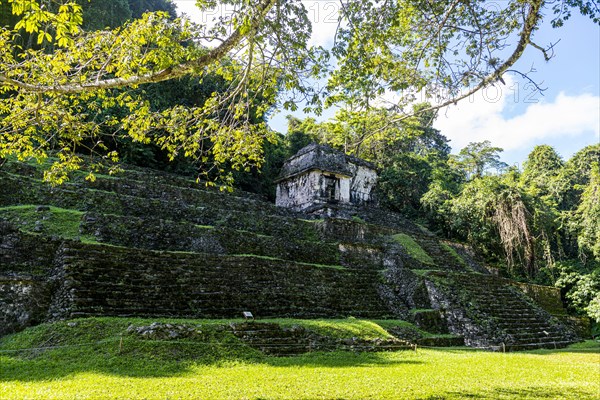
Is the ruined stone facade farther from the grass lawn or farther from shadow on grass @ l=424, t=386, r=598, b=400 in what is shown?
shadow on grass @ l=424, t=386, r=598, b=400

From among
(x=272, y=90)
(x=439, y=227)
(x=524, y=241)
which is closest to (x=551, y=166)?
(x=439, y=227)

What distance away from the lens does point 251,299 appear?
29.6ft

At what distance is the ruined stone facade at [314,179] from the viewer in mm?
17812

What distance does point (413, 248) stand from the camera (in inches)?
595

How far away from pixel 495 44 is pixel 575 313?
13562 mm

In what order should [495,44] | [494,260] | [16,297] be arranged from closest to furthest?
[495,44]
[16,297]
[494,260]

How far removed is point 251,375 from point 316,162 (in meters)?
13.3

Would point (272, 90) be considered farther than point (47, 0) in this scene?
Yes

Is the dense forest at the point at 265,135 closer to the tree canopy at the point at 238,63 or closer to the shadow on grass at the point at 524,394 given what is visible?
the tree canopy at the point at 238,63

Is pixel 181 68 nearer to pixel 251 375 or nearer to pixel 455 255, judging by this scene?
pixel 251 375

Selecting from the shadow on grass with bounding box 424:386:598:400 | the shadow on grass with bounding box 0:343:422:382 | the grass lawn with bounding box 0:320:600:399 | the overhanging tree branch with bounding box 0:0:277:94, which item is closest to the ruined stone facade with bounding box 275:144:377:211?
the grass lawn with bounding box 0:320:600:399

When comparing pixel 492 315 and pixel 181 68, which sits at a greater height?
pixel 181 68

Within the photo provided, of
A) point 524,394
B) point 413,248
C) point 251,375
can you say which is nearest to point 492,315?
point 413,248

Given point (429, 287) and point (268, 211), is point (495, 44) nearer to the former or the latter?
point (429, 287)
